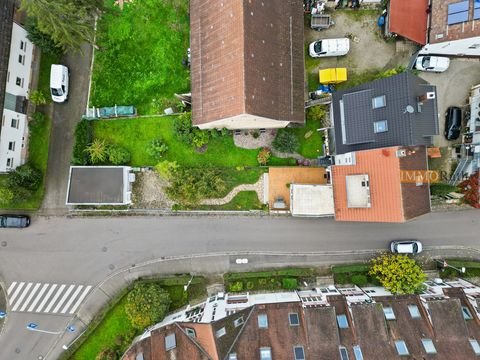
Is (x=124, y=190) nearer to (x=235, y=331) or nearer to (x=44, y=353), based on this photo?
(x=235, y=331)

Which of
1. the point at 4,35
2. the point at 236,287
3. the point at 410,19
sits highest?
the point at 410,19

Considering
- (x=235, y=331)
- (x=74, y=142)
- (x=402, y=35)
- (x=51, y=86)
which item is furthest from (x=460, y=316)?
(x=51, y=86)

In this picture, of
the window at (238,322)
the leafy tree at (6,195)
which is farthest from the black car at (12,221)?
the window at (238,322)

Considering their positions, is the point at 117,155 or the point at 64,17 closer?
the point at 64,17

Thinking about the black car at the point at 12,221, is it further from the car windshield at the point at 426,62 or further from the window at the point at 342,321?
the car windshield at the point at 426,62

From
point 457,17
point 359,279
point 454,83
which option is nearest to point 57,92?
point 359,279

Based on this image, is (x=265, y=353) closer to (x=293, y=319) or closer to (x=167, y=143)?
(x=293, y=319)

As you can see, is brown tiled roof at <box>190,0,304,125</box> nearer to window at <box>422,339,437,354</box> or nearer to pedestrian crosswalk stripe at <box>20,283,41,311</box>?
window at <box>422,339,437,354</box>
